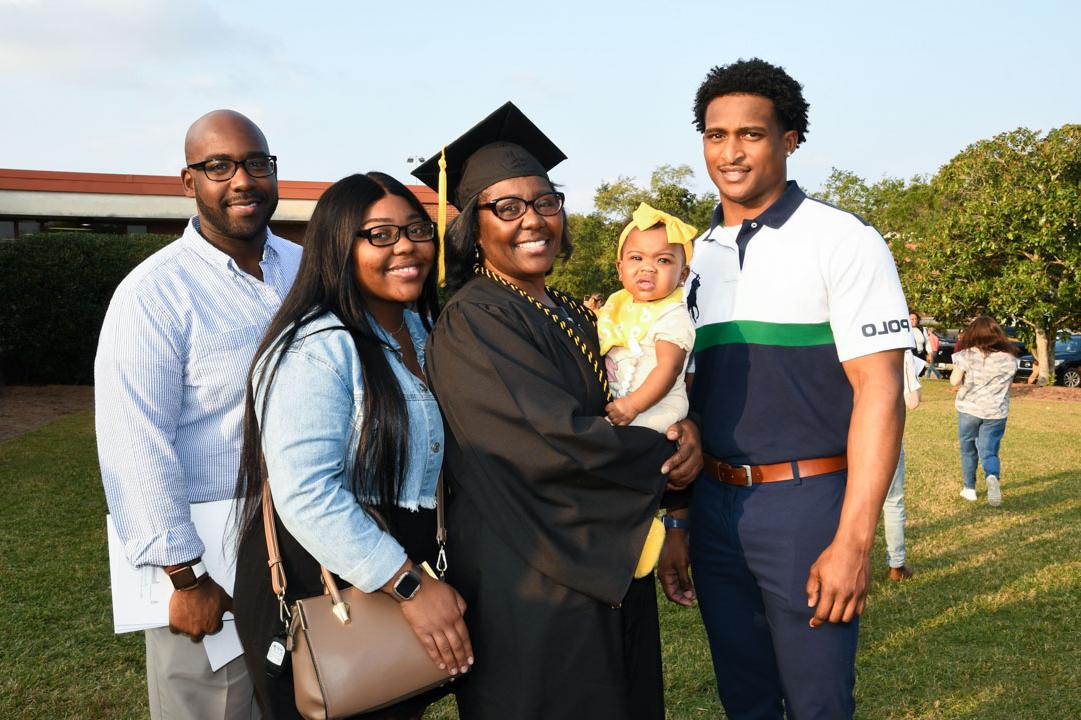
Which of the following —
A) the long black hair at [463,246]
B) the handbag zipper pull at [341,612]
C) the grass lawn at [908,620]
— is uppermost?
the long black hair at [463,246]

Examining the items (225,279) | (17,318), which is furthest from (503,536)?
(17,318)

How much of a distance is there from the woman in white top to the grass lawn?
36 cm

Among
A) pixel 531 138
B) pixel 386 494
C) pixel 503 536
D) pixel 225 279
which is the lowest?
pixel 503 536

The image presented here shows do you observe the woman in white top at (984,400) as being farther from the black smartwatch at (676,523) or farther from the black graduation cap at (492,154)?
the black graduation cap at (492,154)

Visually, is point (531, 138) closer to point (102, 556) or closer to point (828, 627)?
point (828, 627)

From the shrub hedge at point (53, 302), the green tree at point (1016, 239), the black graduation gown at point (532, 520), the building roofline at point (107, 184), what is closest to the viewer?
the black graduation gown at point (532, 520)

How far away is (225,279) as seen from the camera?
2752 millimetres

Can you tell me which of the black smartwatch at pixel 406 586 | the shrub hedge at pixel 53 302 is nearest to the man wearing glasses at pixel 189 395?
the black smartwatch at pixel 406 586

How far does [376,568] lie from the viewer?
2107mm

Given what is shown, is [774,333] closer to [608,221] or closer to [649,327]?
[649,327]

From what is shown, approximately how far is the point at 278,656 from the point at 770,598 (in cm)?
156

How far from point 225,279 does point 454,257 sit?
77 centimetres

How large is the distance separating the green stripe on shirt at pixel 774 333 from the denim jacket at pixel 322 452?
129 centimetres

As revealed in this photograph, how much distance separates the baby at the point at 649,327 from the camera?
261cm
